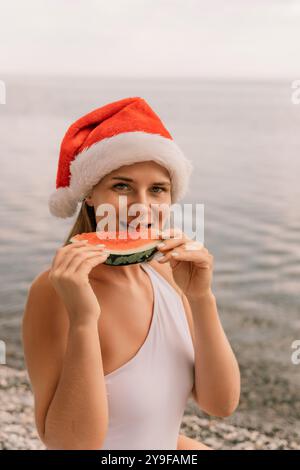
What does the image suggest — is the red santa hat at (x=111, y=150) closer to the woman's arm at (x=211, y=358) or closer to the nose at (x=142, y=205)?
the nose at (x=142, y=205)

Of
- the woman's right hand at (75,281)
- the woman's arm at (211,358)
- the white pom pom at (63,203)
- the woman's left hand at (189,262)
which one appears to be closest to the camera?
the woman's right hand at (75,281)

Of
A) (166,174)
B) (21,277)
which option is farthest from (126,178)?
(21,277)

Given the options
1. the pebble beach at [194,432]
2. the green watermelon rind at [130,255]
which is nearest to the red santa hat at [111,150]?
the green watermelon rind at [130,255]

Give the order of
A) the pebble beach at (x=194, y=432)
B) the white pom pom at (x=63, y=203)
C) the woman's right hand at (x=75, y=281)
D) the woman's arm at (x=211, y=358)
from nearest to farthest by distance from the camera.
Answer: the woman's right hand at (x=75, y=281)
the woman's arm at (x=211, y=358)
the white pom pom at (x=63, y=203)
the pebble beach at (x=194, y=432)

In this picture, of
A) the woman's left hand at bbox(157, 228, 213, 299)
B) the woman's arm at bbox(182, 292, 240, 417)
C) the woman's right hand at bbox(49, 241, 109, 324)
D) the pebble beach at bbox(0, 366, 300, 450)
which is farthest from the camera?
the pebble beach at bbox(0, 366, 300, 450)

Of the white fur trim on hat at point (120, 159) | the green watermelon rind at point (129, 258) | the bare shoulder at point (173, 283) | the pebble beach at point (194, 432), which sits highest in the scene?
the white fur trim on hat at point (120, 159)

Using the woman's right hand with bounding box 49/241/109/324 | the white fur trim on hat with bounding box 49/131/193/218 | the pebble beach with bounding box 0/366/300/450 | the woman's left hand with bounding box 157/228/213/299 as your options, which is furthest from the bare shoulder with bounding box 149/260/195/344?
the pebble beach with bounding box 0/366/300/450

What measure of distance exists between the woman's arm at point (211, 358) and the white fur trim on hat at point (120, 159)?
46 cm

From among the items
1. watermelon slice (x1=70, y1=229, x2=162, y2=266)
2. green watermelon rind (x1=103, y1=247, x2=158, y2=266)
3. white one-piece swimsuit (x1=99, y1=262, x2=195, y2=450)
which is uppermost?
watermelon slice (x1=70, y1=229, x2=162, y2=266)

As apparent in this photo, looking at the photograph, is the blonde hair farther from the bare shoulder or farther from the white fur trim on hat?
the bare shoulder

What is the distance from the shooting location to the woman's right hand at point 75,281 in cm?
181

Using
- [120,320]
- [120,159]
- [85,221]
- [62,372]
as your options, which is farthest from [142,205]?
[62,372]

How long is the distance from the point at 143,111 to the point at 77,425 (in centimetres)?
112

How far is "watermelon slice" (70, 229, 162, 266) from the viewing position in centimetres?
204
